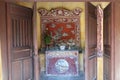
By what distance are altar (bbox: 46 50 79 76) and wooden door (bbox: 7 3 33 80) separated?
4.38ft

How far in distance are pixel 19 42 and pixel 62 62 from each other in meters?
2.07

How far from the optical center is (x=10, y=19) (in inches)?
145

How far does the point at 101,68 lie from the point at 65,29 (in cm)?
185

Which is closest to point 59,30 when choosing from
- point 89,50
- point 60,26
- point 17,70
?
point 60,26

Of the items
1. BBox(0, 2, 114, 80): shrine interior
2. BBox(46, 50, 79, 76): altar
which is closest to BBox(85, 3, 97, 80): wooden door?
BBox(46, 50, 79, 76): altar

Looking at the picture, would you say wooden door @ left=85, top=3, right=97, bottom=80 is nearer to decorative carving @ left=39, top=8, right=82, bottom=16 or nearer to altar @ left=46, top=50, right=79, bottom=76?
altar @ left=46, top=50, right=79, bottom=76

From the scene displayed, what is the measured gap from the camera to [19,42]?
157 inches

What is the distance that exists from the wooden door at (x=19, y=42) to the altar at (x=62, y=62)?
1.34 meters

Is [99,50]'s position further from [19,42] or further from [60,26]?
[19,42]

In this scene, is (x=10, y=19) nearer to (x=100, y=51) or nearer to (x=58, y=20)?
(x=58, y=20)

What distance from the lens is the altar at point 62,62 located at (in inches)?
224

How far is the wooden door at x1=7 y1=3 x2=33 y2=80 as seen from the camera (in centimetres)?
369

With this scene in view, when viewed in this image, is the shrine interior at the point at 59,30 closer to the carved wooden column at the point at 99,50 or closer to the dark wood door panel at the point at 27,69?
the carved wooden column at the point at 99,50

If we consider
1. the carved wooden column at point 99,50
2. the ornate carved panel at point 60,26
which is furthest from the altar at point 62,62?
the carved wooden column at point 99,50
